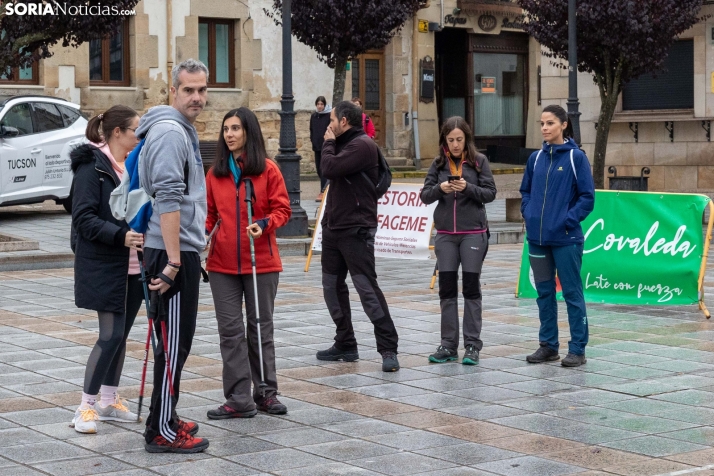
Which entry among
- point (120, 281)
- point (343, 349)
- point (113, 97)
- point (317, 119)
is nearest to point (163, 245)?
point (120, 281)

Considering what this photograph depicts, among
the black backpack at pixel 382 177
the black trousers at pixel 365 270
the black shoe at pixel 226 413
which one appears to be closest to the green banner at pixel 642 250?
the black backpack at pixel 382 177

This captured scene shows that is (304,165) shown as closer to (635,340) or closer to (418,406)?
(635,340)

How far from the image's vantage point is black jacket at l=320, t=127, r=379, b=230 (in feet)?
27.6

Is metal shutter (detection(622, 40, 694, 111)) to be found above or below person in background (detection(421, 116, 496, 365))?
above

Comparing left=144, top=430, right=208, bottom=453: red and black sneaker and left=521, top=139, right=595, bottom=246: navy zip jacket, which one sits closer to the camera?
left=144, top=430, right=208, bottom=453: red and black sneaker

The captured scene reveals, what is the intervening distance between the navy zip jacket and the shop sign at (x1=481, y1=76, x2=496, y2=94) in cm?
2587

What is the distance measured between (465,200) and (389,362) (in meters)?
1.36

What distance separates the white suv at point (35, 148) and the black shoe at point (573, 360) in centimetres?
1130

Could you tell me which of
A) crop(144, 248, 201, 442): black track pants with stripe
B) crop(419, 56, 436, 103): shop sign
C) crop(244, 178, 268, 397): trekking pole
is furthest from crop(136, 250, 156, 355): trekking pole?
crop(419, 56, 436, 103): shop sign

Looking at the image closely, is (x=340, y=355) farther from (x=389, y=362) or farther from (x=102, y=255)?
(x=102, y=255)

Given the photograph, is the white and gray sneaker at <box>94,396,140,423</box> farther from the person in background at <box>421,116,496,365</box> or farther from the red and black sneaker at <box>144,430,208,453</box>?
the person in background at <box>421,116,496,365</box>

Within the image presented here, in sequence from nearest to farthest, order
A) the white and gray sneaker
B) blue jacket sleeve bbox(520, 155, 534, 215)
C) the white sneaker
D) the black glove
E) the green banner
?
the black glove < the white sneaker < the white and gray sneaker < blue jacket sleeve bbox(520, 155, 534, 215) < the green banner

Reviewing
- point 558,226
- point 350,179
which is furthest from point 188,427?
point 558,226

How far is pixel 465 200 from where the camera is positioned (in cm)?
883
